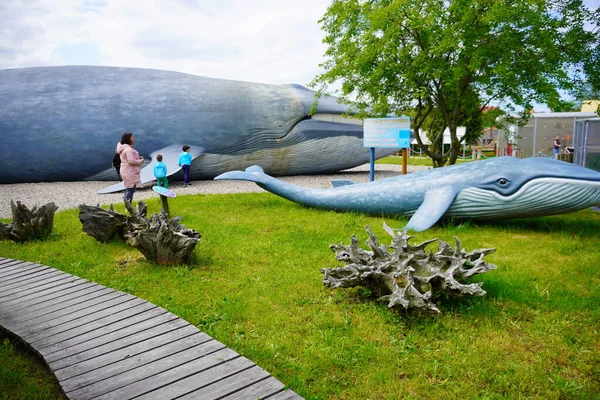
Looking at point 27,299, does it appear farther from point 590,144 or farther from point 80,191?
point 590,144

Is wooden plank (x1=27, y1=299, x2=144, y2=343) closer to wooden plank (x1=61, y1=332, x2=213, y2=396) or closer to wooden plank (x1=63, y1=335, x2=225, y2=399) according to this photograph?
wooden plank (x1=61, y1=332, x2=213, y2=396)

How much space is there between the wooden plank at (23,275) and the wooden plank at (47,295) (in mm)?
532

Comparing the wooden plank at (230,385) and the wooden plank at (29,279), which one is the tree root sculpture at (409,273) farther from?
the wooden plank at (29,279)

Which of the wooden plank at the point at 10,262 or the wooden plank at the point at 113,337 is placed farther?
the wooden plank at the point at 10,262

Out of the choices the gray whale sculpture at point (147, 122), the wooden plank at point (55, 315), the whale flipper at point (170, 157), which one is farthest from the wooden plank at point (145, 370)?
the whale flipper at point (170, 157)

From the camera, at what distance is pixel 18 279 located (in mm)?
4574

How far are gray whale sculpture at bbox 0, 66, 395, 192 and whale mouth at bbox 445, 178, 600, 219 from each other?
26.7 feet

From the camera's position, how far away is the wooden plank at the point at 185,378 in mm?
2566

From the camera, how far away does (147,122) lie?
12727 millimetres

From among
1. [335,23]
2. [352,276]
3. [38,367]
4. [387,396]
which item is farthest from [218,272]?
[335,23]

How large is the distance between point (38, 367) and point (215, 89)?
469 inches

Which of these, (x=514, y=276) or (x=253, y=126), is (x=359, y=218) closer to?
(x=514, y=276)

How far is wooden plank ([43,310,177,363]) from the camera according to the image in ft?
9.95

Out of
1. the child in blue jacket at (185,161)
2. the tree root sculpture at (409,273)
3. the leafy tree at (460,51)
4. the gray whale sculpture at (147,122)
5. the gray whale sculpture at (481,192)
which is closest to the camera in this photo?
the tree root sculpture at (409,273)
